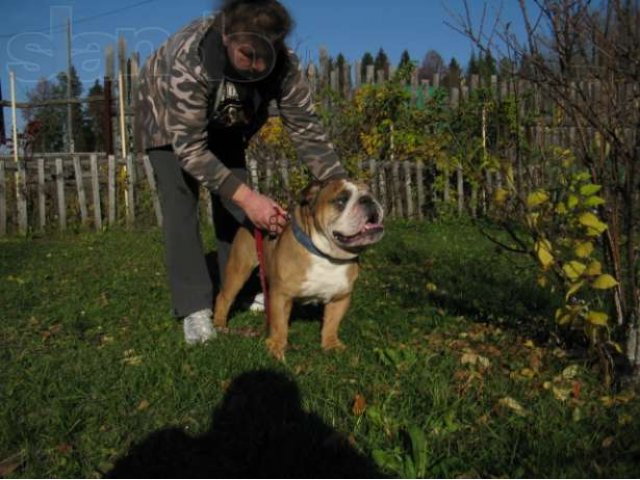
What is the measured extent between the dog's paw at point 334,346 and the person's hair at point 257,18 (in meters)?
1.81

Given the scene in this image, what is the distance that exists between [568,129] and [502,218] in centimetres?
55

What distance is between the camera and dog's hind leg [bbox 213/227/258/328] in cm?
439

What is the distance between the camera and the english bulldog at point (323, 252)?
12.2 feet

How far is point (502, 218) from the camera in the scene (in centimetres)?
345

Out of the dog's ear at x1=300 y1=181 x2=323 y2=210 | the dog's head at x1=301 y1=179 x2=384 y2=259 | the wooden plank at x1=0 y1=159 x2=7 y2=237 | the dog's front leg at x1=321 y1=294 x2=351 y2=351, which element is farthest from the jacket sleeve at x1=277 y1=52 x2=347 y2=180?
the wooden plank at x1=0 y1=159 x2=7 y2=237

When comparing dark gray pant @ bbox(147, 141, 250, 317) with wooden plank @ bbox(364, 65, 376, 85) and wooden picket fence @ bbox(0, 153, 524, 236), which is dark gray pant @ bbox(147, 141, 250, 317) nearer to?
wooden picket fence @ bbox(0, 153, 524, 236)

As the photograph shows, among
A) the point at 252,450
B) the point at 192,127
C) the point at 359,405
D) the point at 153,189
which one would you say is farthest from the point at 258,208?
the point at 153,189

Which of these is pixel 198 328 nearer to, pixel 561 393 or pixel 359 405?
pixel 359 405

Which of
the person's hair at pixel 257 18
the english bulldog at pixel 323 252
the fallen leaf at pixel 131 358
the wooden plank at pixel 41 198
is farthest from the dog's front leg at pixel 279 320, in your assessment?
the wooden plank at pixel 41 198

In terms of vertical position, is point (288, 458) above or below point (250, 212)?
below

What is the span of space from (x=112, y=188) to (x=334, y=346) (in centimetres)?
767

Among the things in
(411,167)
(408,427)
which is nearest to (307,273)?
(408,427)

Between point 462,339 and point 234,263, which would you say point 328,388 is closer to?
point 462,339

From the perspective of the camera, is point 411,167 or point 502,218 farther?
point 411,167
